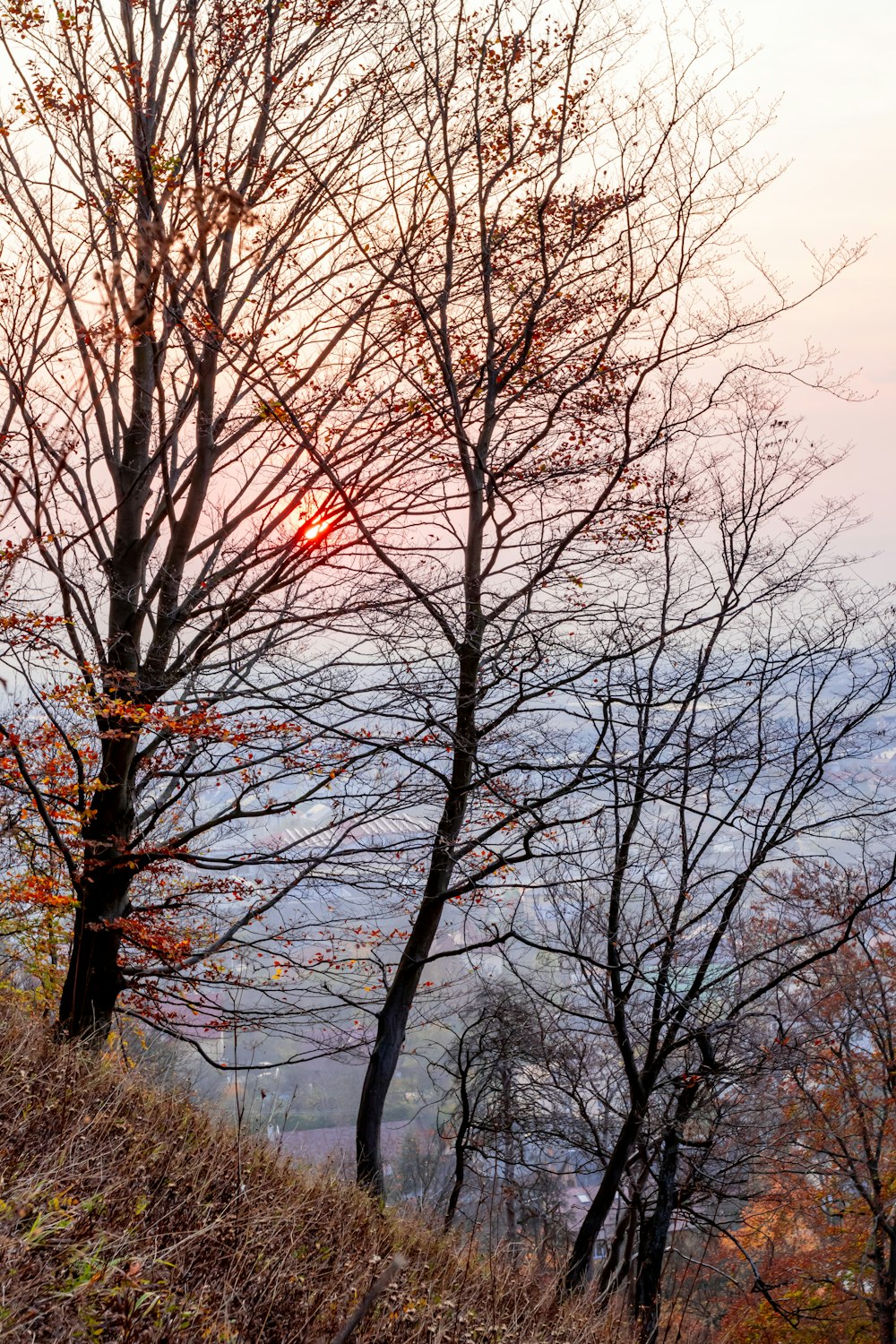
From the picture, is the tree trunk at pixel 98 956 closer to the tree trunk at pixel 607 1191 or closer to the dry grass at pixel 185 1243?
the dry grass at pixel 185 1243

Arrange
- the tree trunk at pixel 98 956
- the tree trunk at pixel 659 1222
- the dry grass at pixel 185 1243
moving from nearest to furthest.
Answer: the dry grass at pixel 185 1243
the tree trunk at pixel 98 956
the tree trunk at pixel 659 1222

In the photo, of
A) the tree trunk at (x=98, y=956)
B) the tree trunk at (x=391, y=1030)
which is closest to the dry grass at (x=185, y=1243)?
the tree trunk at (x=98, y=956)

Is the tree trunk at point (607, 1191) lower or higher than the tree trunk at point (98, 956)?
lower

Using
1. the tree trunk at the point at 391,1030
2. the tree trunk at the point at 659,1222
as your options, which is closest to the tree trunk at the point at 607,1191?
the tree trunk at the point at 659,1222

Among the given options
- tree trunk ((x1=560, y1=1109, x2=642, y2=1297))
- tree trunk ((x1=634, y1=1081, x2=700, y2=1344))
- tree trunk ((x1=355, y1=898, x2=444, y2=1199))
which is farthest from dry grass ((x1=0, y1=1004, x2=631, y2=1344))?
tree trunk ((x1=634, y1=1081, x2=700, y2=1344))

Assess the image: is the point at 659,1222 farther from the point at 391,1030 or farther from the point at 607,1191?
the point at 391,1030

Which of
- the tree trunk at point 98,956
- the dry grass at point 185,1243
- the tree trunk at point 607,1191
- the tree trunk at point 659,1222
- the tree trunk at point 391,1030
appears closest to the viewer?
the dry grass at point 185,1243

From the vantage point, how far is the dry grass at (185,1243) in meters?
3.11

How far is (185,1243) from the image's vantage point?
3645 mm

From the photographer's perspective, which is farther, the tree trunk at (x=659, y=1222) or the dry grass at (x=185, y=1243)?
the tree trunk at (x=659, y=1222)

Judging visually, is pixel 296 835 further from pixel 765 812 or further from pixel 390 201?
pixel 390 201

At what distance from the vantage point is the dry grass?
3111 mm

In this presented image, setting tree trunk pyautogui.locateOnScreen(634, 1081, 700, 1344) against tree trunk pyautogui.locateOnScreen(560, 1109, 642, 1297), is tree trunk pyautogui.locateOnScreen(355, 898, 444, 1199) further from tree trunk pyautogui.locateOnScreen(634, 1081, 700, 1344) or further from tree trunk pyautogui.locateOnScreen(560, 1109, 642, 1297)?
tree trunk pyautogui.locateOnScreen(634, 1081, 700, 1344)

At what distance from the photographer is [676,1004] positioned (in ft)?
28.5
